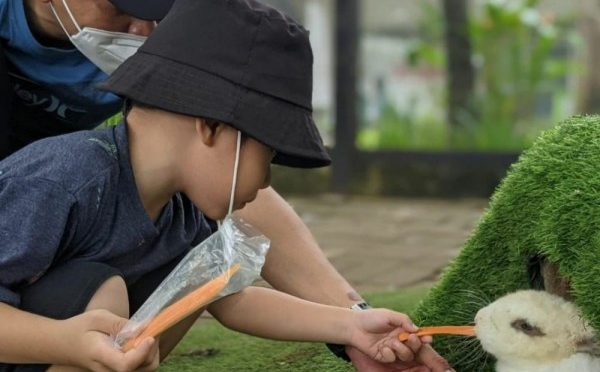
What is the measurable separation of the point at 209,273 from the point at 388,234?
291cm

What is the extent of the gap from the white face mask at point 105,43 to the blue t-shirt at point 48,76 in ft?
0.28

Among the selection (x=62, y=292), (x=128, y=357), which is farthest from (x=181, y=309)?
(x=62, y=292)

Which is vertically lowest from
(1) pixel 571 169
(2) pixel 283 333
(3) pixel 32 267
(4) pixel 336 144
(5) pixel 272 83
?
(4) pixel 336 144

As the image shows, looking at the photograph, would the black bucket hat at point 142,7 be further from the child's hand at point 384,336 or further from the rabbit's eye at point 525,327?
the rabbit's eye at point 525,327

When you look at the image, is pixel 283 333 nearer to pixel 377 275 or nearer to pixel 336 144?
pixel 377 275

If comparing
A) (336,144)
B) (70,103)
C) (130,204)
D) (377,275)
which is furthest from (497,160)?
(130,204)

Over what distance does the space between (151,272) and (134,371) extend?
1.20 ft

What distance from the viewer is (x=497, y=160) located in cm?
577

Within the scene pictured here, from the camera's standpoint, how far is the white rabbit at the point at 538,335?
1.78 m

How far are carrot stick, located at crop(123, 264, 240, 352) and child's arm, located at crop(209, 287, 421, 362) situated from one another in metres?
0.33

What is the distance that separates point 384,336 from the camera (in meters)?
1.89

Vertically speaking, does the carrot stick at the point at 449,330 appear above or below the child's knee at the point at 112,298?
below

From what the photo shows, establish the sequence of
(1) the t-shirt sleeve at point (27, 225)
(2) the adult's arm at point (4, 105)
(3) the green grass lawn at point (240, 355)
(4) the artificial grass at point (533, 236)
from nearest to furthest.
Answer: (1) the t-shirt sleeve at point (27, 225)
(4) the artificial grass at point (533, 236)
(2) the adult's arm at point (4, 105)
(3) the green grass lawn at point (240, 355)

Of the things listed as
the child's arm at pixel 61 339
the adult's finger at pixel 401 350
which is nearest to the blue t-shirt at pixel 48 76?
the child's arm at pixel 61 339
